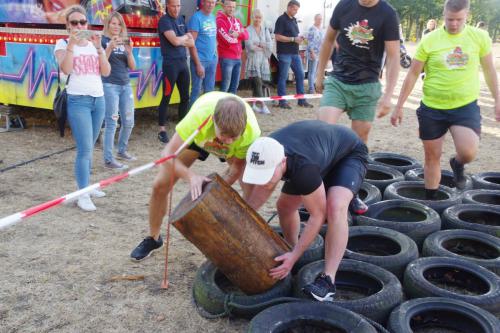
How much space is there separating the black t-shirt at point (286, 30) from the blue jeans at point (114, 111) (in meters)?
4.92

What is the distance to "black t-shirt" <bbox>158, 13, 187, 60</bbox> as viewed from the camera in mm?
6941

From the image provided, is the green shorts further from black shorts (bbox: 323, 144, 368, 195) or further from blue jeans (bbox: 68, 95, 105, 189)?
blue jeans (bbox: 68, 95, 105, 189)

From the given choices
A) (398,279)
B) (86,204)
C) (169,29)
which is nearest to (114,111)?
(86,204)

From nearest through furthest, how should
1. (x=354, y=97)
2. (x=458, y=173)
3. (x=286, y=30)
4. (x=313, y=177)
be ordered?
(x=313, y=177), (x=354, y=97), (x=458, y=173), (x=286, y=30)

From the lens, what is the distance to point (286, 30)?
10.1 m

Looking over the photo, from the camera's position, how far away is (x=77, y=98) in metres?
4.59

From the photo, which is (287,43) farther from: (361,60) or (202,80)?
(361,60)

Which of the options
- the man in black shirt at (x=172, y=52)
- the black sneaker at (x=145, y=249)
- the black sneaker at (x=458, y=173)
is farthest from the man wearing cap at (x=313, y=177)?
the man in black shirt at (x=172, y=52)

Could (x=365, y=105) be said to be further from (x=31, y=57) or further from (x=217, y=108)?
(x=31, y=57)

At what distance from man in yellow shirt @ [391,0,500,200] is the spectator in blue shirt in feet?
13.0

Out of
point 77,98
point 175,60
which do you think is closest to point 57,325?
point 77,98

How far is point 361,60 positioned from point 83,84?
8.52 ft

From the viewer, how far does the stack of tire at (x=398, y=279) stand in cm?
279

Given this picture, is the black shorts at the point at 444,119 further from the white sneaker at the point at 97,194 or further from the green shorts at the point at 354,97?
the white sneaker at the point at 97,194
